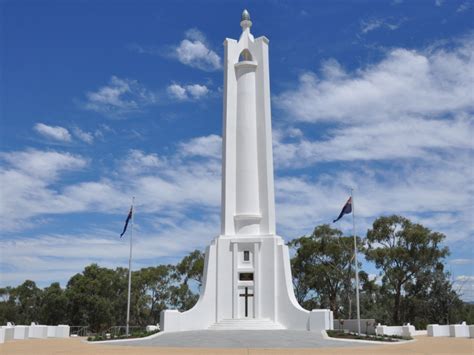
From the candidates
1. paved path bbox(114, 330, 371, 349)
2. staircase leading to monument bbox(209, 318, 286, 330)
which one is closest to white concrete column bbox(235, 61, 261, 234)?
staircase leading to monument bbox(209, 318, 286, 330)

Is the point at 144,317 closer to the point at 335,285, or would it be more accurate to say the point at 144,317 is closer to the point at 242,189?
the point at 335,285

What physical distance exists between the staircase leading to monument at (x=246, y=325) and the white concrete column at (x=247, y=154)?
627 cm

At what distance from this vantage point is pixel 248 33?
3938 cm

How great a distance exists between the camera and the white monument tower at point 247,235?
3203 centimetres

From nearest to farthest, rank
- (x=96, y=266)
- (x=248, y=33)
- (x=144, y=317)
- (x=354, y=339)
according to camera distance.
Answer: (x=354, y=339) < (x=248, y=33) < (x=96, y=266) < (x=144, y=317)

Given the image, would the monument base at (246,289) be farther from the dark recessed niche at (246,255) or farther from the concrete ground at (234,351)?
the concrete ground at (234,351)

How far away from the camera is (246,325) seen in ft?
102

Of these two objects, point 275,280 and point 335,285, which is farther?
point 335,285

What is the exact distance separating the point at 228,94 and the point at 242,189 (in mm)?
7362

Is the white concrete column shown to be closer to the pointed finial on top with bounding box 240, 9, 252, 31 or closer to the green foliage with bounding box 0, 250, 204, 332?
the pointed finial on top with bounding box 240, 9, 252, 31

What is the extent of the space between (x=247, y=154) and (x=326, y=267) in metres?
21.5

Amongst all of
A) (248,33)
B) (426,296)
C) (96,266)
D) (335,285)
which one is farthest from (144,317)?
(248,33)

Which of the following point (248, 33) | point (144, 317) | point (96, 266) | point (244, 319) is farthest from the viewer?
point (144, 317)

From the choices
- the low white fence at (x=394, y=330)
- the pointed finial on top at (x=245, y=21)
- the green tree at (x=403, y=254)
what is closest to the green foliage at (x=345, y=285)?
the green tree at (x=403, y=254)
